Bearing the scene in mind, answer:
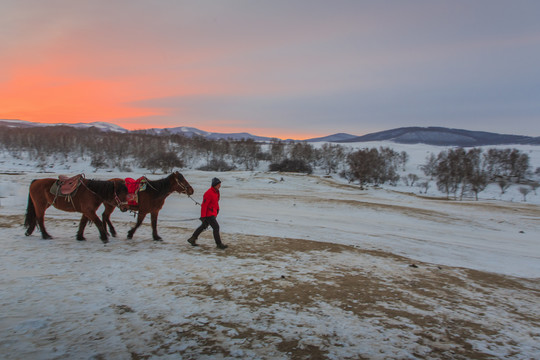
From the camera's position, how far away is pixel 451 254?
10.2 metres

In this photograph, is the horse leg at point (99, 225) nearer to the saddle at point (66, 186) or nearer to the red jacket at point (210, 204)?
the saddle at point (66, 186)

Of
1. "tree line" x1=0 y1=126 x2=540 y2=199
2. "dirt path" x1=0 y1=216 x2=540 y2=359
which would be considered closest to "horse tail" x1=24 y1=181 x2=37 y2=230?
"dirt path" x1=0 y1=216 x2=540 y2=359

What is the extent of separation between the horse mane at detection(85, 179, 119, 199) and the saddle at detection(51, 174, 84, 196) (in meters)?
0.25

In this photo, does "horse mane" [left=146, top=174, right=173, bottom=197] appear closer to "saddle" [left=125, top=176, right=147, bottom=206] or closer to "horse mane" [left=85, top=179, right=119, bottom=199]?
"saddle" [left=125, top=176, right=147, bottom=206]

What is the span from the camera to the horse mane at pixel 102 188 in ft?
25.3

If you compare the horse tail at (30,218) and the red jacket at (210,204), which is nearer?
the red jacket at (210,204)

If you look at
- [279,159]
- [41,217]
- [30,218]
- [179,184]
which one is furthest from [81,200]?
[279,159]

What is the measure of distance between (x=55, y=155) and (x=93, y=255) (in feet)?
461

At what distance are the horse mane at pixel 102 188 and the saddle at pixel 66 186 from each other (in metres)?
0.25

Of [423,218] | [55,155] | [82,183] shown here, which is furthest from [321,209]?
[55,155]

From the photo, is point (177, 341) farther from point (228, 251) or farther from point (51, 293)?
point (228, 251)

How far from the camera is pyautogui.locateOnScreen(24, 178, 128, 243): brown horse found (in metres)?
7.46

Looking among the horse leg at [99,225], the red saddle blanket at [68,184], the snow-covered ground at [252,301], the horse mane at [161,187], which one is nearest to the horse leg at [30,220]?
the snow-covered ground at [252,301]

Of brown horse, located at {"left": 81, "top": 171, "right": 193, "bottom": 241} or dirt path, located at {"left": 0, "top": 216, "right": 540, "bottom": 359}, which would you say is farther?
brown horse, located at {"left": 81, "top": 171, "right": 193, "bottom": 241}
